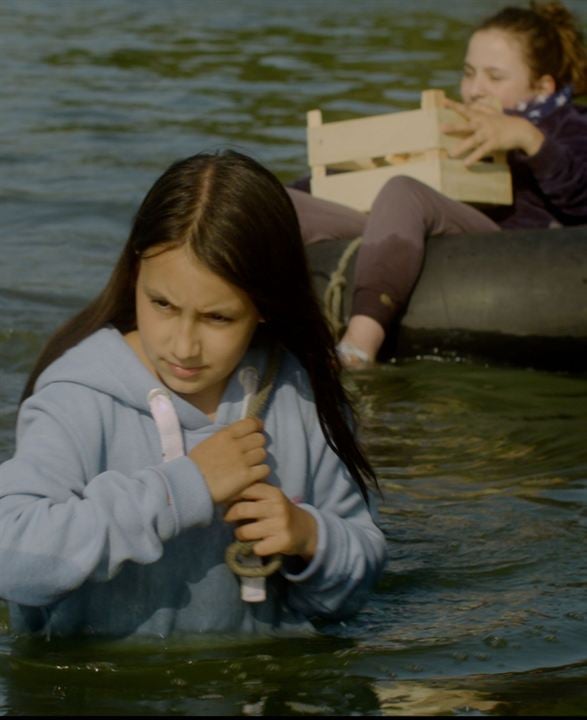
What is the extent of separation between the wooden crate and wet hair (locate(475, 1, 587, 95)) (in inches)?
26.2

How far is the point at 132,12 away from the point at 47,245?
1249 cm

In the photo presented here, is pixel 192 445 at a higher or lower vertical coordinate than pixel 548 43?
lower

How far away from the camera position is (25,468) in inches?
148

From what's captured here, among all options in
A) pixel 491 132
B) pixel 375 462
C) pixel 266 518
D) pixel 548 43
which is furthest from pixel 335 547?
pixel 548 43

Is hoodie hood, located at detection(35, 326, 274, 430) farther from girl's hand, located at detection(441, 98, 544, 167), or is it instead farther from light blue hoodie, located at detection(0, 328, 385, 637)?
girl's hand, located at detection(441, 98, 544, 167)

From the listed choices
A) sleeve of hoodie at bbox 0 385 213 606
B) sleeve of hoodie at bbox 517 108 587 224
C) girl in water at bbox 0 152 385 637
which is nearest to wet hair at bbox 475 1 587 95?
sleeve of hoodie at bbox 517 108 587 224

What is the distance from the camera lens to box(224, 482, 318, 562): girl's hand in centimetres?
384

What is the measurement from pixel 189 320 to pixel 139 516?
1.45 feet

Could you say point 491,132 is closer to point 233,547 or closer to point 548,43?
point 548,43

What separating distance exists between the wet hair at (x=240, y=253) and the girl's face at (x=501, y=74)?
16.0 feet

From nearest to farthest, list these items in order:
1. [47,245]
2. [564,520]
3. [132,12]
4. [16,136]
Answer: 1. [564,520]
2. [47,245]
3. [16,136]
4. [132,12]

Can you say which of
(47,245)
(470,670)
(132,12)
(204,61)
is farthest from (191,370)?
(132,12)

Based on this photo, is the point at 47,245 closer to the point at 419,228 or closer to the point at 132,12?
the point at 419,228

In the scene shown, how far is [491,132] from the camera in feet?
27.0
